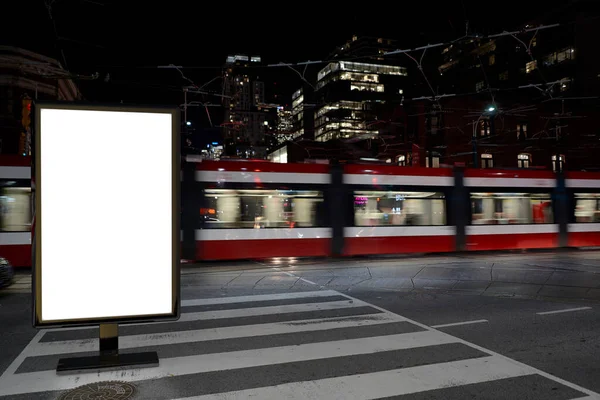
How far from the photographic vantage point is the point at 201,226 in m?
13.5

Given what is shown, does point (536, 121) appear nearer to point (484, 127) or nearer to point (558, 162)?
point (558, 162)

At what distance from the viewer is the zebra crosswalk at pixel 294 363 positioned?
4484mm

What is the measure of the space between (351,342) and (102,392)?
313 centimetres

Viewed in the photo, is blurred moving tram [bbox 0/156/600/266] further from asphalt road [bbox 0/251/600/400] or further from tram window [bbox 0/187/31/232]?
asphalt road [bbox 0/251/600/400]

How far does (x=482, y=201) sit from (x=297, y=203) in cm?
711

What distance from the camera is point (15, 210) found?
40.3ft

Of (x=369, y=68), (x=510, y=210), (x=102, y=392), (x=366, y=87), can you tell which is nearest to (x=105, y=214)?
(x=102, y=392)

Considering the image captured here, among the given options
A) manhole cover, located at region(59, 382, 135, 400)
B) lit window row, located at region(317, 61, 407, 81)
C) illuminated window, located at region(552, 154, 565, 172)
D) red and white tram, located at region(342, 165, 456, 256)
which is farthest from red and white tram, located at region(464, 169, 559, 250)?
lit window row, located at region(317, 61, 407, 81)

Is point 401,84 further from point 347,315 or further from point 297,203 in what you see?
point 347,315

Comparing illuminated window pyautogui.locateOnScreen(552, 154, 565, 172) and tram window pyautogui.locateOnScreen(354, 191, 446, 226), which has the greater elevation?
illuminated window pyautogui.locateOnScreen(552, 154, 565, 172)

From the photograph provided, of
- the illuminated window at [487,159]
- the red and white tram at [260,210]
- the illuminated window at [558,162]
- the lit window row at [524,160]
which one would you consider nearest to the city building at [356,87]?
the illuminated window at [487,159]

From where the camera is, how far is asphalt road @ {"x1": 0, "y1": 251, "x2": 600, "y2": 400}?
461 centimetres

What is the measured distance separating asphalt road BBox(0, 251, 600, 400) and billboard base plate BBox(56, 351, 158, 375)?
0.12 m

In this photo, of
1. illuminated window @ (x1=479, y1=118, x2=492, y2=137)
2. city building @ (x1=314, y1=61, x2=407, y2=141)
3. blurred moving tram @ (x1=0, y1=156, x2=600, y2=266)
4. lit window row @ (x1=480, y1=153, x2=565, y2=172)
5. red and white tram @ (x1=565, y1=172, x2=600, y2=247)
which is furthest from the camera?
city building @ (x1=314, y1=61, x2=407, y2=141)
